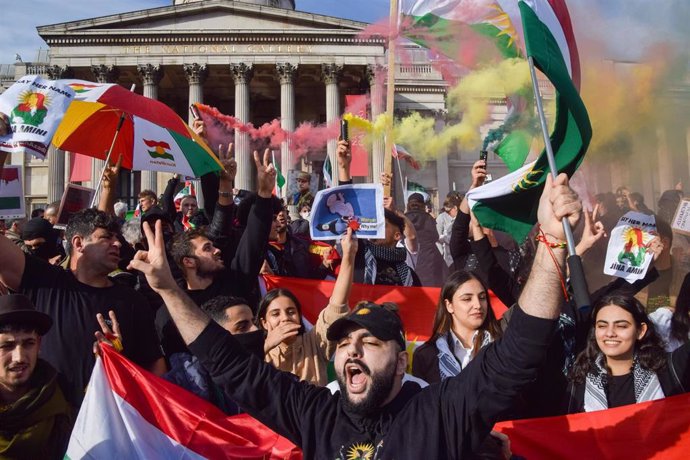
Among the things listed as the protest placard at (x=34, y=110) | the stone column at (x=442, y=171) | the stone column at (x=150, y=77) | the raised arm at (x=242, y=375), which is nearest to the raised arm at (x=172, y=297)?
the raised arm at (x=242, y=375)

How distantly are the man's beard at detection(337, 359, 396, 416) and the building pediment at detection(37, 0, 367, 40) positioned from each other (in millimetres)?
35574

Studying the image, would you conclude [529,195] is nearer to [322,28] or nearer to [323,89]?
[322,28]

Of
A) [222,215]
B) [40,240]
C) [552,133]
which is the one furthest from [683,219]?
[40,240]

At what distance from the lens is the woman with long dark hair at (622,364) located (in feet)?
12.4

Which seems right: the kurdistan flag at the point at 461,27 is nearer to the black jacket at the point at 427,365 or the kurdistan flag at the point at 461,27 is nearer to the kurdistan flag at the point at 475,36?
the kurdistan flag at the point at 475,36

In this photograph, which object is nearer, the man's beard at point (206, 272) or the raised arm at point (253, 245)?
the man's beard at point (206, 272)

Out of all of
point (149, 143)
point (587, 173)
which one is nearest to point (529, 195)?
point (149, 143)

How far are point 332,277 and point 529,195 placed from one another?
3284 millimetres

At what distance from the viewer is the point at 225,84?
40469 millimetres

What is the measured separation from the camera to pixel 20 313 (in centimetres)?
349

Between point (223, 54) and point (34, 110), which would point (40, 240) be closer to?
point (34, 110)

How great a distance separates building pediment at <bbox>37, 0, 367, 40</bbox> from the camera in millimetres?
36531

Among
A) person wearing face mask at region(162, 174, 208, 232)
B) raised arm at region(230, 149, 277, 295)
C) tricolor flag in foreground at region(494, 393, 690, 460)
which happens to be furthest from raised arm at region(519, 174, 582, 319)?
person wearing face mask at region(162, 174, 208, 232)

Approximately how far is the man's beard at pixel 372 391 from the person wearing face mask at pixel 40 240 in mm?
4474
